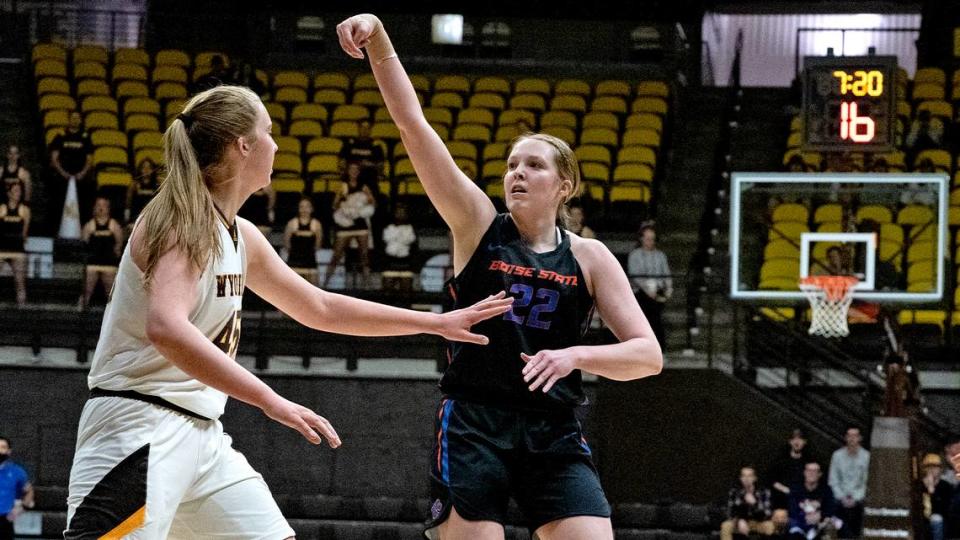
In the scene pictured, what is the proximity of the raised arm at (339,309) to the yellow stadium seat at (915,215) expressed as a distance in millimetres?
9460

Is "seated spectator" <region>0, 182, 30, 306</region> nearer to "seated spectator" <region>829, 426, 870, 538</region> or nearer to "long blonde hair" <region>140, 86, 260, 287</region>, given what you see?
"seated spectator" <region>829, 426, 870, 538</region>

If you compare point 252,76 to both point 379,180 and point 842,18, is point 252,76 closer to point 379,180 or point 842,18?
point 379,180

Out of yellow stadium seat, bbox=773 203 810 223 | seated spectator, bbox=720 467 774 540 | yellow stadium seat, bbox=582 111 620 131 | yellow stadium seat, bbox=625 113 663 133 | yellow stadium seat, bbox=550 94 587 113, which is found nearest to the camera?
seated spectator, bbox=720 467 774 540

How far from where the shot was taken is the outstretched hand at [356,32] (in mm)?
4352

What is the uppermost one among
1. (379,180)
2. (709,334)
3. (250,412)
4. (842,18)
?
(842,18)

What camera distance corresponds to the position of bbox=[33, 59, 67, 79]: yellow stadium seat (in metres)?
19.5

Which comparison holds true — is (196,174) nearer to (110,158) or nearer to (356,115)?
(110,158)

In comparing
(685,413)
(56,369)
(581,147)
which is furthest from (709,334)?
(56,369)

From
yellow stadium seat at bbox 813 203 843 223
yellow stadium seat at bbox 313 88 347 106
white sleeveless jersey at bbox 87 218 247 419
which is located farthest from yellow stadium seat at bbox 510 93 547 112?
white sleeveless jersey at bbox 87 218 247 419

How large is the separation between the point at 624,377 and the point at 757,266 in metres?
9.10

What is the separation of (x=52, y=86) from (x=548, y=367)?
16.2 m

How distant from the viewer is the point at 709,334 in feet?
48.3

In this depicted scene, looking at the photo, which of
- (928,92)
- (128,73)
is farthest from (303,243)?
(928,92)

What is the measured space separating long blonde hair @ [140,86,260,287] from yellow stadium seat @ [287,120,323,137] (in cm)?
1451
